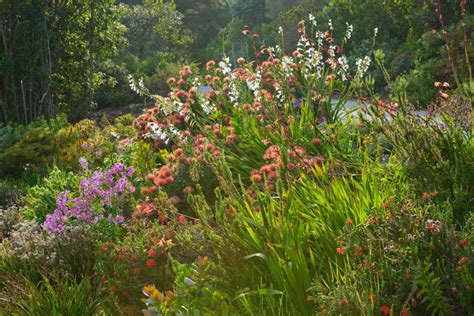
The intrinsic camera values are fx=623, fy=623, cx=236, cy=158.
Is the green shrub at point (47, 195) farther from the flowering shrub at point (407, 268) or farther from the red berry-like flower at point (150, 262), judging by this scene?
the flowering shrub at point (407, 268)

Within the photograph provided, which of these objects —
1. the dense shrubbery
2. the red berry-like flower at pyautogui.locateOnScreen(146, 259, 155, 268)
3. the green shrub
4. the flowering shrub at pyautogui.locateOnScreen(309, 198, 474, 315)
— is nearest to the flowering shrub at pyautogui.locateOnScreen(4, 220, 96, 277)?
the dense shrubbery

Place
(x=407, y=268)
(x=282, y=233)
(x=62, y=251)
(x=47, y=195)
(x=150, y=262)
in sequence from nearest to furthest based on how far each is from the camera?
(x=407, y=268) → (x=282, y=233) → (x=150, y=262) → (x=62, y=251) → (x=47, y=195)

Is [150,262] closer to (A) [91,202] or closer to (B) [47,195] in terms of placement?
(A) [91,202]

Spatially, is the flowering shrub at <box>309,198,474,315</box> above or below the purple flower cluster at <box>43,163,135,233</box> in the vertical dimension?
above

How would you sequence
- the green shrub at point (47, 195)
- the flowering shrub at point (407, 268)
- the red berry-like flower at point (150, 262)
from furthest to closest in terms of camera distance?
the green shrub at point (47, 195) < the red berry-like flower at point (150, 262) < the flowering shrub at point (407, 268)

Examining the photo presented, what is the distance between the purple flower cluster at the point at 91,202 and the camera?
4.91 m

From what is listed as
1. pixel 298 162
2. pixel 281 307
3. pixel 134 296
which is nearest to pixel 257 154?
pixel 298 162

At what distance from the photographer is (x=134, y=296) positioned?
398 cm

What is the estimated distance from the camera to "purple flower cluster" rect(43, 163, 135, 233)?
491cm

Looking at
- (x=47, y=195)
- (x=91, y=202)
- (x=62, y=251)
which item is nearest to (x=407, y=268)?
(x=62, y=251)

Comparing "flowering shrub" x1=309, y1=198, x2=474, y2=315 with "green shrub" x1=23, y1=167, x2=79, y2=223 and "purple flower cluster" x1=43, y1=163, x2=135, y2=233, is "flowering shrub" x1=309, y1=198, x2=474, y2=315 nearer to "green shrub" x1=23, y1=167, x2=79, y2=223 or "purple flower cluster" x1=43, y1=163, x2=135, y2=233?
"purple flower cluster" x1=43, y1=163, x2=135, y2=233

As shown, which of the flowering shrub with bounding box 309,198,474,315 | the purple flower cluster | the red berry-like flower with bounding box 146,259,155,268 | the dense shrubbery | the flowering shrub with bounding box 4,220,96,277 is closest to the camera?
the flowering shrub with bounding box 309,198,474,315

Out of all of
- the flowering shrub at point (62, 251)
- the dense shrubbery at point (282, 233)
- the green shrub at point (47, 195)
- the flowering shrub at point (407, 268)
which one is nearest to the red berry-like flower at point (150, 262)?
the dense shrubbery at point (282, 233)

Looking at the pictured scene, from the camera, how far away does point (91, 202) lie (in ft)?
17.0
